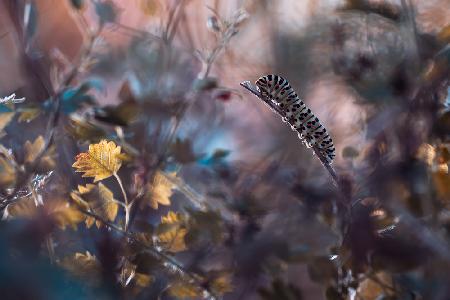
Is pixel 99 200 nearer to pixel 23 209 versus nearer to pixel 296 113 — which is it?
pixel 23 209

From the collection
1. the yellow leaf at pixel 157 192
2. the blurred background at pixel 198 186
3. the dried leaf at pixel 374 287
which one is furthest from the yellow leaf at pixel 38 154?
the dried leaf at pixel 374 287

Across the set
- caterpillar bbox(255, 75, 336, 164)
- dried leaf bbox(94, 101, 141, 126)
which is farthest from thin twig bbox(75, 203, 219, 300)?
caterpillar bbox(255, 75, 336, 164)

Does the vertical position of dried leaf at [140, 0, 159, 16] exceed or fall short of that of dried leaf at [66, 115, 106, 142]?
it exceeds it

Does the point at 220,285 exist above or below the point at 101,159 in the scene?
below

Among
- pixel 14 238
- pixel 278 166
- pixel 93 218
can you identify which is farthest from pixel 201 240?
pixel 278 166

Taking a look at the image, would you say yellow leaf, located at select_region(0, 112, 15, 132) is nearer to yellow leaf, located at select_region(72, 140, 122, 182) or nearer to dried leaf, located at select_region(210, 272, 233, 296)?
yellow leaf, located at select_region(72, 140, 122, 182)

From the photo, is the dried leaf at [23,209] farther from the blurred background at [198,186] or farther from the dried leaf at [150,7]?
the dried leaf at [150,7]

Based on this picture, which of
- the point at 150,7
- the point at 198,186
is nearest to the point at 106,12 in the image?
the point at 150,7
